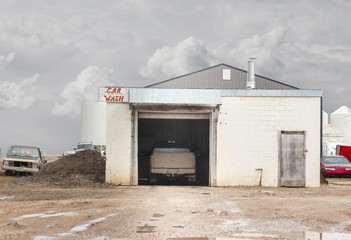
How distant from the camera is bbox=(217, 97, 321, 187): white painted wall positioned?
74.9ft

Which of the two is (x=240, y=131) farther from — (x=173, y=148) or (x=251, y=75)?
(x=251, y=75)

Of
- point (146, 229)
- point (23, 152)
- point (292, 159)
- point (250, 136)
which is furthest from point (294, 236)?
point (23, 152)

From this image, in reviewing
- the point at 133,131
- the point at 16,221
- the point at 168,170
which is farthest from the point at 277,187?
the point at 16,221

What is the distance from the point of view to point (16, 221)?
11.2 m

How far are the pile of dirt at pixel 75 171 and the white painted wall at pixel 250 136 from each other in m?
6.25

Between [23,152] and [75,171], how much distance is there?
140 inches

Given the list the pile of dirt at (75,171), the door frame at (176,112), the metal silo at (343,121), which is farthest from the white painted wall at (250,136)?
the metal silo at (343,121)

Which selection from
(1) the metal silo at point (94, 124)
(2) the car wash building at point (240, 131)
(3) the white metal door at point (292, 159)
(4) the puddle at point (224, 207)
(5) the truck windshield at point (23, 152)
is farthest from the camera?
(1) the metal silo at point (94, 124)

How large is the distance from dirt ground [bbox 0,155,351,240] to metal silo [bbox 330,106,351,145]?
145 feet

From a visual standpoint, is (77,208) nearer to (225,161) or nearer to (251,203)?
(251,203)

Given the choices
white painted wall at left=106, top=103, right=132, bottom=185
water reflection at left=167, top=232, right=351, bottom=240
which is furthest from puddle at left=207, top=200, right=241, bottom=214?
white painted wall at left=106, top=103, right=132, bottom=185

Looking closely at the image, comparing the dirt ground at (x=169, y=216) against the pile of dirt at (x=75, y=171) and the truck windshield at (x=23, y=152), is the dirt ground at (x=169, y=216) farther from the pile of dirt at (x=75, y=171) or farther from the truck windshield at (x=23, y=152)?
the truck windshield at (x=23, y=152)

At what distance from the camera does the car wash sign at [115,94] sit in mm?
22406

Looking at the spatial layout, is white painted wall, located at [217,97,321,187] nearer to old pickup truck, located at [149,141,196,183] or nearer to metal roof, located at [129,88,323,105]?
metal roof, located at [129,88,323,105]
